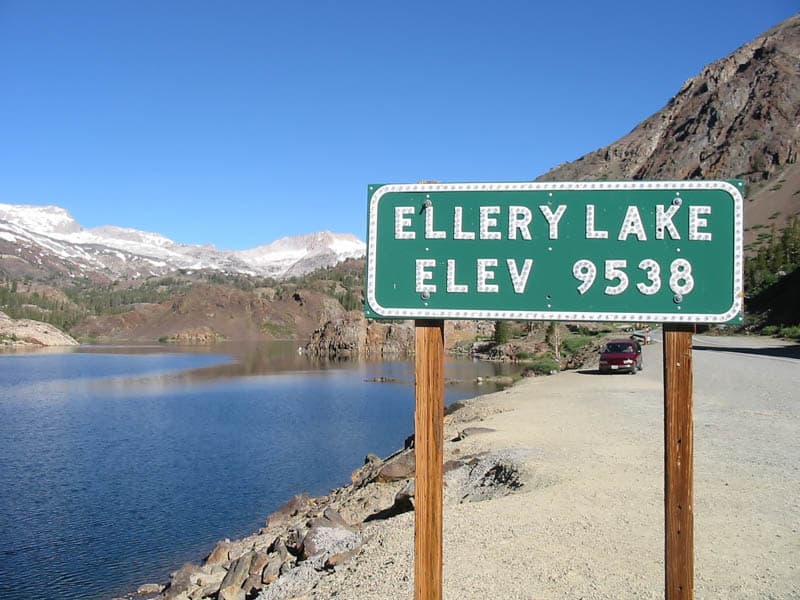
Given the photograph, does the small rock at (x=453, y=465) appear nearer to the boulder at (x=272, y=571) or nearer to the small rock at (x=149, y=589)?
the boulder at (x=272, y=571)

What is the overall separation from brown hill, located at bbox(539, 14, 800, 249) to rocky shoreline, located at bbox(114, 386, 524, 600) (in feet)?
310

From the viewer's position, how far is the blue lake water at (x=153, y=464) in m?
16.7

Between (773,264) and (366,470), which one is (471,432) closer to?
(366,470)

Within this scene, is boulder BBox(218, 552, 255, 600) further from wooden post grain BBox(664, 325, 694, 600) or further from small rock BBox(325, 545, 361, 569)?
wooden post grain BBox(664, 325, 694, 600)

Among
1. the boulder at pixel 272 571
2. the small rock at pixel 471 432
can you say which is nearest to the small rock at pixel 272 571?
the boulder at pixel 272 571

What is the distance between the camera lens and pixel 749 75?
156125 mm

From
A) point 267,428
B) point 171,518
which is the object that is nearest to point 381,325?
point 267,428

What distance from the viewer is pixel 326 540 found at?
992 cm

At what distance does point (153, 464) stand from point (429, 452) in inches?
978

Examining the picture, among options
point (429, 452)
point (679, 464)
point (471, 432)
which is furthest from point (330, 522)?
point (679, 464)

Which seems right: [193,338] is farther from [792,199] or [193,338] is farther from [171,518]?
[171,518]

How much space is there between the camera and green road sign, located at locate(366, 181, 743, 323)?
3.65 metres

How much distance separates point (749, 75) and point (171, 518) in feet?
566

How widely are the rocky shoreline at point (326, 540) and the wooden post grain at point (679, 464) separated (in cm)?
513
